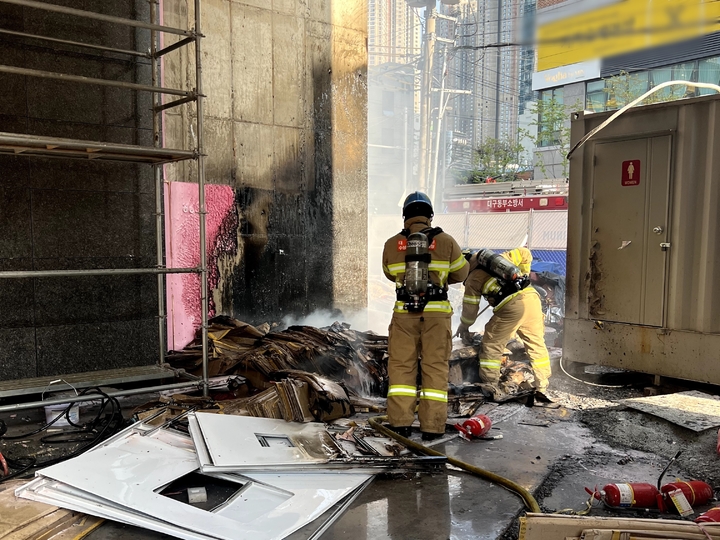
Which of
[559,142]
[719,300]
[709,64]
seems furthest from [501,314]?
[559,142]

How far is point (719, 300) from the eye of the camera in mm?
5266

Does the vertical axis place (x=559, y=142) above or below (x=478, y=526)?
above

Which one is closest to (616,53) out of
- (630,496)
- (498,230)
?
(498,230)

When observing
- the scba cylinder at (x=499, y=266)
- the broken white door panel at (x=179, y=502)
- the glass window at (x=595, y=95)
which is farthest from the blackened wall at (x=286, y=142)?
the glass window at (x=595, y=95)

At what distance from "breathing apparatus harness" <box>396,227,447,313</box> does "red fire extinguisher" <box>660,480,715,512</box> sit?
2.06 m

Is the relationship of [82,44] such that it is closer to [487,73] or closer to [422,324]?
[422,324]

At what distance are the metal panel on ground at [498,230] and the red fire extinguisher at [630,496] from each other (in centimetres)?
1210

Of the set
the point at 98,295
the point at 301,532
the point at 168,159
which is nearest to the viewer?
the point at 301,532

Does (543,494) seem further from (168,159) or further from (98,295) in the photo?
(98,295)

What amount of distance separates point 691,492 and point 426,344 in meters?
2.06

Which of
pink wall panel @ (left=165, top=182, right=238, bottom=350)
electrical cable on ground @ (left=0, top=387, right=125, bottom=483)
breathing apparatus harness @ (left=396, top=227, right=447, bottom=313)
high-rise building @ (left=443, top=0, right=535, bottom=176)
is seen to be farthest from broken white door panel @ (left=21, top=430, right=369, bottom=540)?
high-rise building @ (left=443, top=0, right=535, bottom=176)

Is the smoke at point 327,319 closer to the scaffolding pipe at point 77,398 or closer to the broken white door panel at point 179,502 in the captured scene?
the scaffolding pipe at point 77,398

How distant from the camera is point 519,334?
654cm

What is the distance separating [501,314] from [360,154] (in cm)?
353
